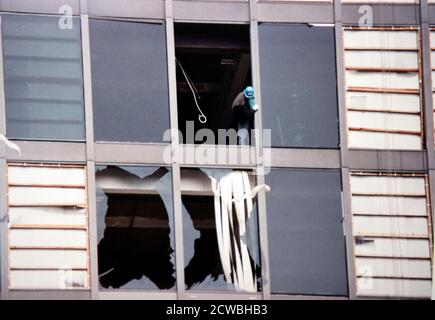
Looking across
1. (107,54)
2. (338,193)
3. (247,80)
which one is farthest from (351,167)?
(107,54)

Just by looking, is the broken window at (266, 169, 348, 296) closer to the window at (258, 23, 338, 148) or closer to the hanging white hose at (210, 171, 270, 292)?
the hanging white hose at (210, 171, 270, 292)

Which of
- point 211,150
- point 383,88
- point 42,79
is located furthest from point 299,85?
point 42,79

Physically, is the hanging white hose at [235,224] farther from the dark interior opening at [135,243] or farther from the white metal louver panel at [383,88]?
the white metal louver panel at [383,88]

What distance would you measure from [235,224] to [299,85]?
261 cm

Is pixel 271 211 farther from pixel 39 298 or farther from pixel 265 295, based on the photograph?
pixel 39 298

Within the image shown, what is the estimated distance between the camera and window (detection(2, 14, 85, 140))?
2805 centimetres

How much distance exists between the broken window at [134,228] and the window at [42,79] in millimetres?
1062

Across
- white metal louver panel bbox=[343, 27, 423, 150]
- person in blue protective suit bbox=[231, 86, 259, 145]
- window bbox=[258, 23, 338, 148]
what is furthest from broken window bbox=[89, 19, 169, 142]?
white metal louver panel bbox=[343, 27, 423, 150]

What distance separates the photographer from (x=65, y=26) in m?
28.5

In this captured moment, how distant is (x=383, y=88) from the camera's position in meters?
28.9

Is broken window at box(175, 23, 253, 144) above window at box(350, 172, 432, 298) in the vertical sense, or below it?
above

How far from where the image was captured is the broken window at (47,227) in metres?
27.5

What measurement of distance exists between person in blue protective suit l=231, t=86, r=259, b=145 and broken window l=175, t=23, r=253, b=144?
0.02m

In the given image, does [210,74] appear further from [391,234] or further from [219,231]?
[391,234]
